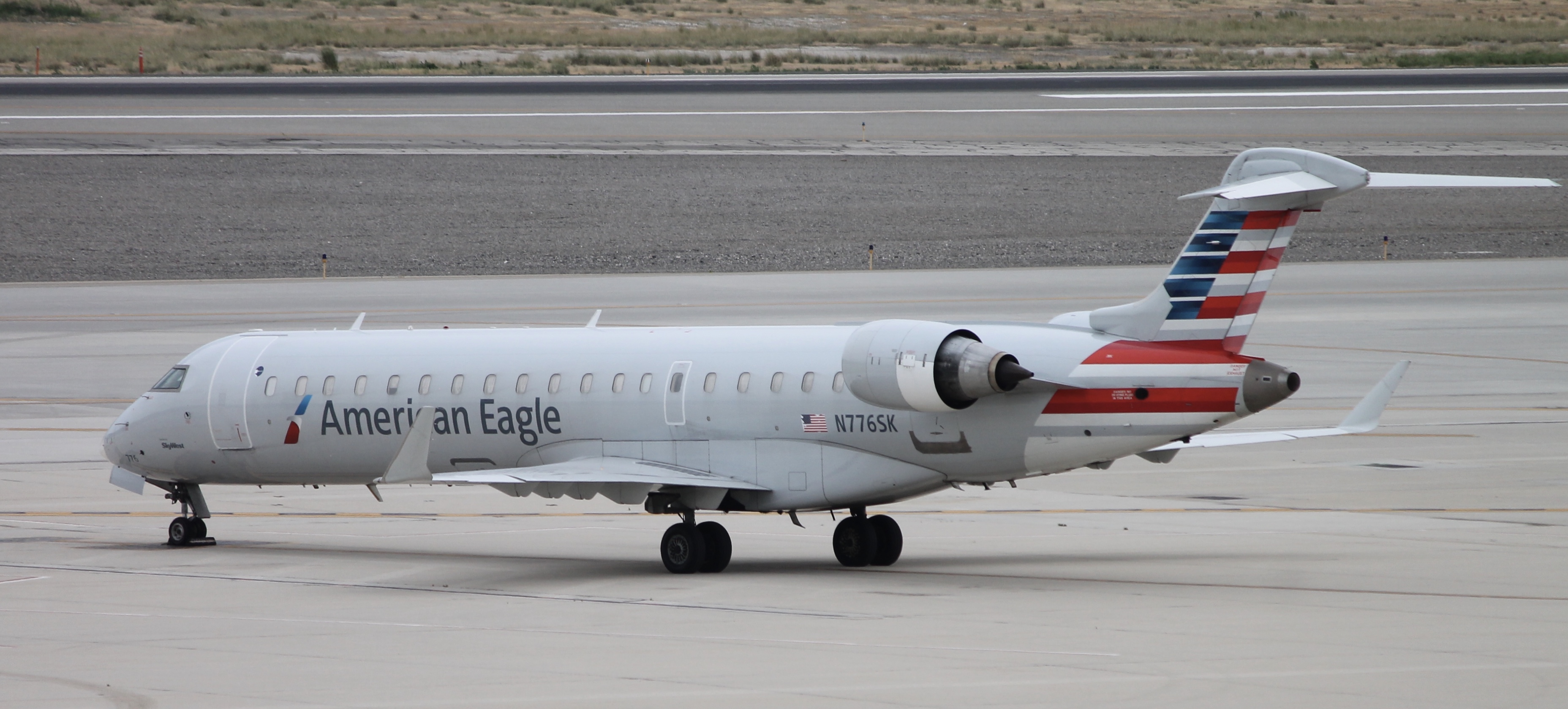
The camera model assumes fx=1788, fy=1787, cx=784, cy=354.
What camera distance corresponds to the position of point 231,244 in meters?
59.2

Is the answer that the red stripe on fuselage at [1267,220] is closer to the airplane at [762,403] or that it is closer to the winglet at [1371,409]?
the airplane at [762,403]

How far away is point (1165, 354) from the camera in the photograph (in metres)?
18.8

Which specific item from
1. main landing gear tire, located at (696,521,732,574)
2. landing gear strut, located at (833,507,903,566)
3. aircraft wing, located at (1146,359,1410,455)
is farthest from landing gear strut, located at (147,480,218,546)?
aircraft wing, located at (1146,359,1410,455)

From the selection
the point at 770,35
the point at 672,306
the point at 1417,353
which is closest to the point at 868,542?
the point at 1417,353

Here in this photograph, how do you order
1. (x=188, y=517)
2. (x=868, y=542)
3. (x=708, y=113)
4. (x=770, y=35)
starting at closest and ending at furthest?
(x=868, y=542)
(x=188, y=517)
(x=708, y=113)
(x=770, y=35)

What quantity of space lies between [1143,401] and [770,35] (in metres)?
93.3

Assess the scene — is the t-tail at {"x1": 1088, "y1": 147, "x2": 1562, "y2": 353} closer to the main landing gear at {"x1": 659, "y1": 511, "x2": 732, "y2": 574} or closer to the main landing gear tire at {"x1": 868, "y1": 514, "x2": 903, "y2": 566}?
the main landing gear tire at {"x1": 868, "y1": 514, "x2": 903, "y2": 566}

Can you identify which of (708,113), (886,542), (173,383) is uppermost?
(708,113)

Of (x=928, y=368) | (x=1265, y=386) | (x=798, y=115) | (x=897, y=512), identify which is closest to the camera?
(x=1265, y=386)

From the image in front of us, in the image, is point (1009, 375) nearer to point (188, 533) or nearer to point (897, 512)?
point (897, 512)

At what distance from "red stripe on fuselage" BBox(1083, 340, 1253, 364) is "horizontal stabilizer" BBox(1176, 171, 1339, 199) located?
1.55m

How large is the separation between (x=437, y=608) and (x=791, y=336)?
5.39 meters

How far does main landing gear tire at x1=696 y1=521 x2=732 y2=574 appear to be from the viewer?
803 inches

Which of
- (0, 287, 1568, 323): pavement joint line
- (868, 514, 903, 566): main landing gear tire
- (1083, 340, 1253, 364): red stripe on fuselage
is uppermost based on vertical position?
(1083, 340, 1253, 364): red stripe on fuselage
